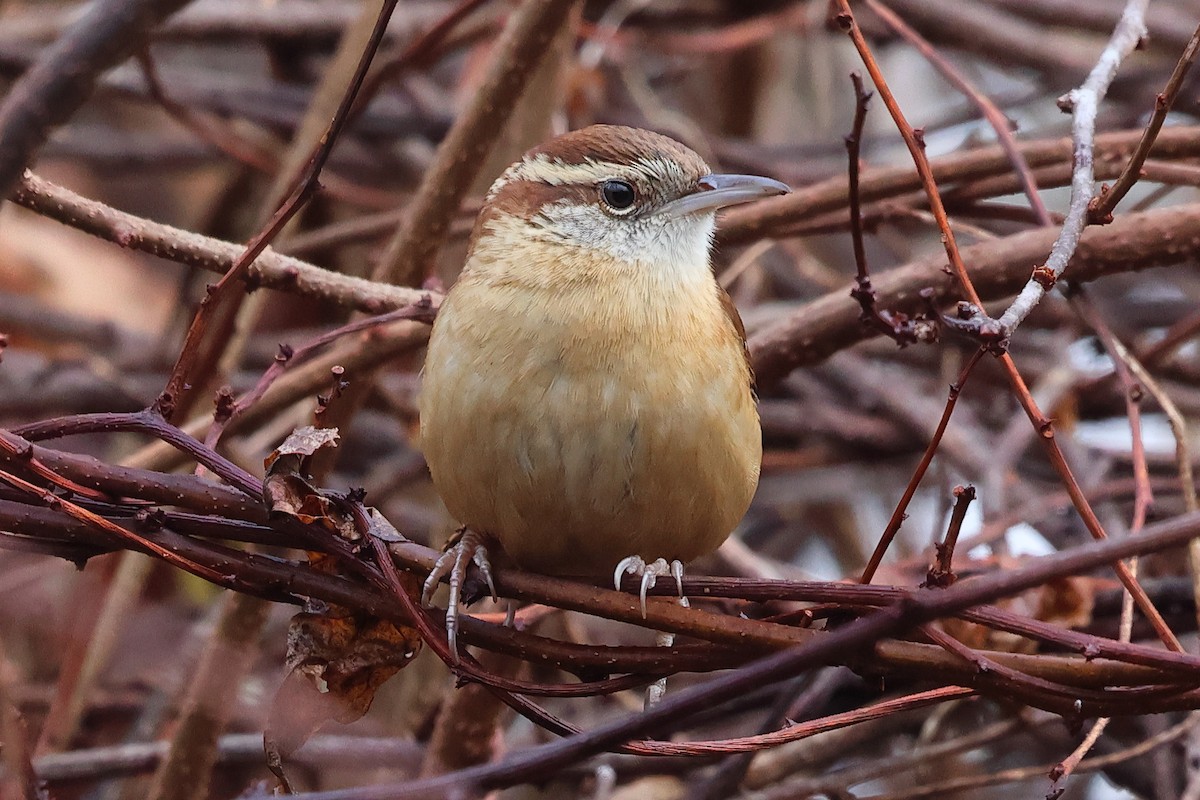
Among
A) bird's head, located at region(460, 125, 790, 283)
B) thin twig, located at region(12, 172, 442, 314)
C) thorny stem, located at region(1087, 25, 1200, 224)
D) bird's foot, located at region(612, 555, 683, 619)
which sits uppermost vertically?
bird's head, located at region(460, 125, 790, 283)

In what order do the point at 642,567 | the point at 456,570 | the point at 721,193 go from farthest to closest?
the point at 721,193 → the point at 642,567 → the point at 456,570

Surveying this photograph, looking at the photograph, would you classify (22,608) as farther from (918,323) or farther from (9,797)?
(918,323)

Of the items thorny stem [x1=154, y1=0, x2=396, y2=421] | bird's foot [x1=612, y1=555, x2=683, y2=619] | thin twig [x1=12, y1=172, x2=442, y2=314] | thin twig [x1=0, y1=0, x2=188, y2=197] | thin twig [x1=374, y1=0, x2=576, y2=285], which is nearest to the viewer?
thin twig [x1=0, y1=0, x2=188, y2=197]

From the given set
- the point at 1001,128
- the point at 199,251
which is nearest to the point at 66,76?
the point at 199,251

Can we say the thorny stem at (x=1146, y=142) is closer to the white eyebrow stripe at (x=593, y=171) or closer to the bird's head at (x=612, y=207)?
the bird's head at (x=612, y=207)

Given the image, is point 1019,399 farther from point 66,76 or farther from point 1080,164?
point 66,76

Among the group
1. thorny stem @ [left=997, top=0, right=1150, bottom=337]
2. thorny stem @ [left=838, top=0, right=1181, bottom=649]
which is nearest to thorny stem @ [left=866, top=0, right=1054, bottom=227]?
thorny stem @ [left=997, top=0, right=1150, bottom=337]

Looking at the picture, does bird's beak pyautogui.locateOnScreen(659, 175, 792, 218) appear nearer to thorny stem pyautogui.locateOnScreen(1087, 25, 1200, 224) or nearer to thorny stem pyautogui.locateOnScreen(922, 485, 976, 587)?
thorny stem pyautogui.locateOnScreen(1087, 25, 1200, 224)


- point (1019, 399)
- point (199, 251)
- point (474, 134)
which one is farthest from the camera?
point (474, 134)
